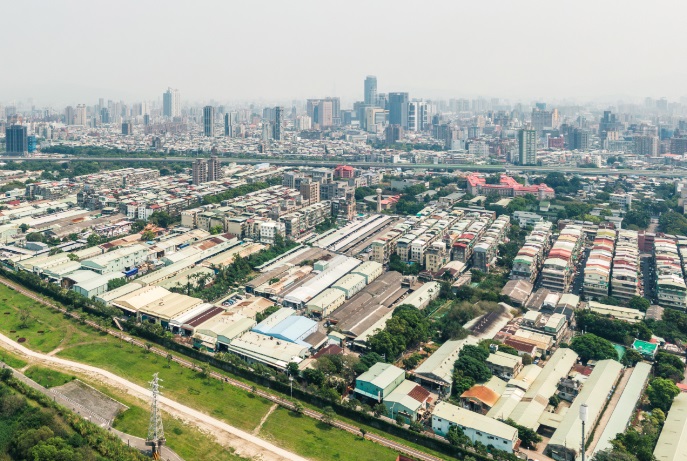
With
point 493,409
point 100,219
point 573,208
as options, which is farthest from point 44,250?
point 573,208

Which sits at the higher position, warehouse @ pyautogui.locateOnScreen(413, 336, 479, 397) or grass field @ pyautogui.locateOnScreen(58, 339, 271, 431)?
warehouse @ pyautogui.locateOnScreen(413, 336, 479, 397)

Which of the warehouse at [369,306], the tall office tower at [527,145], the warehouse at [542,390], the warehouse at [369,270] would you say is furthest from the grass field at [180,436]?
the tall office tower at [527,145]

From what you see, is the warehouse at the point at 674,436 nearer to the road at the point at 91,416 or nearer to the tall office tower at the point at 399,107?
the road at the point at 91,416

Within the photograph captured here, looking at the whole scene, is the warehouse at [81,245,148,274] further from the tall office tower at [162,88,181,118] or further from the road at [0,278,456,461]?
the tall office tower at [162,88,181,118]

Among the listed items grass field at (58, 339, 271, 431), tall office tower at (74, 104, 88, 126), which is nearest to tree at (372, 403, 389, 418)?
grass field at (58, 339, 271, 431)

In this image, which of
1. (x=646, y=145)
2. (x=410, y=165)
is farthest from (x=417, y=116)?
(x=646, y=145)

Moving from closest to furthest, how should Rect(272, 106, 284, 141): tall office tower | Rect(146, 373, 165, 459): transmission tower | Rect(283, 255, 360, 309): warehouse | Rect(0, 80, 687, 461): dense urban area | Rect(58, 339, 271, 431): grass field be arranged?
Rect(146, 373, 165, 459): transmission tower, Rect(0, 80, 687, 461): dense urban area, Rect(58, 339, 271, 431): grass field, Rect(283, 255, 360, 309): warehouse, Rect(272, 106, 284, 141): tall office tower

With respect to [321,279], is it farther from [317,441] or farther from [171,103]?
[171,103]
